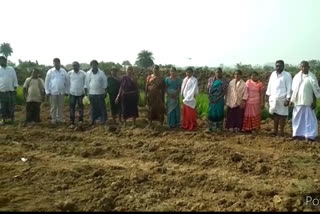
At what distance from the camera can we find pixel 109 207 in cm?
466

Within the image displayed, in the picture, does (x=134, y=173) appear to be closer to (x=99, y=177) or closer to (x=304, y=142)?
(x=99, y=177)

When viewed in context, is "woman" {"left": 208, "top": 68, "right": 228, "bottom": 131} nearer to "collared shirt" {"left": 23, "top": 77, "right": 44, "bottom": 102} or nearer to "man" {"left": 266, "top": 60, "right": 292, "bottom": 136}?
"man" {"left": 266, "top": 60, "right": 292, "bottom": 136}

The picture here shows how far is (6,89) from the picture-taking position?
10.4 m

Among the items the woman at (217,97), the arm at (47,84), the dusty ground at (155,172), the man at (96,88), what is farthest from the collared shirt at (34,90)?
the woman at (217,97)

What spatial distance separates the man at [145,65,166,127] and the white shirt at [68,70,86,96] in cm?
169

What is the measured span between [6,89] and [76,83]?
1.81 metres

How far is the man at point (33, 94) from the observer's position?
10492 millimetres

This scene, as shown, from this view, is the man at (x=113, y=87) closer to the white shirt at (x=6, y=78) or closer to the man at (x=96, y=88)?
the man at (x=96, y=88)

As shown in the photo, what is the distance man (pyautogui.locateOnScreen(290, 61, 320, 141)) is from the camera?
8.30 m

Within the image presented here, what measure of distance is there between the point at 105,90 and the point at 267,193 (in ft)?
20.9

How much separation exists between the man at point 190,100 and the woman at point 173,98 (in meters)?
0.19

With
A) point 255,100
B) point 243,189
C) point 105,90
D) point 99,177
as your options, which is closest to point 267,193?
point 243,189

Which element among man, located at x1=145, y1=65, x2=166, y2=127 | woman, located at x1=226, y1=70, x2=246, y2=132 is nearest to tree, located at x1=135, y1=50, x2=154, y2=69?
man, located at x1=145, y1=65, x2=166, y2=127

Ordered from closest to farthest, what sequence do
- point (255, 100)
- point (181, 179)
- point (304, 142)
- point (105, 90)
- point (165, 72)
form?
point (181, 179)
point (304, 142)
point (255, 100)
point (105, 90)
point (165, 72)
